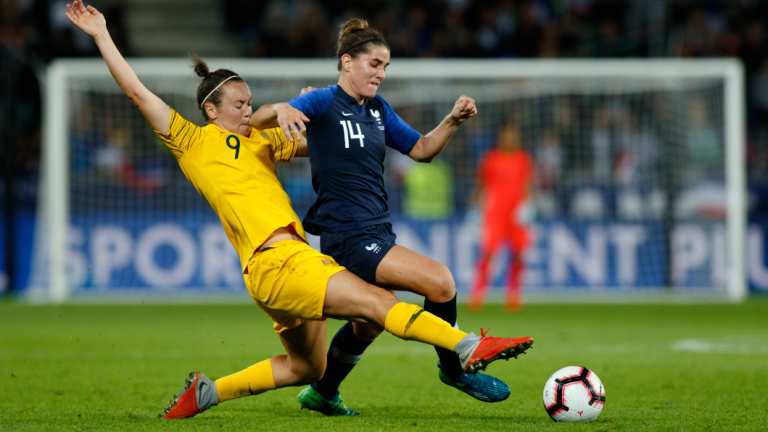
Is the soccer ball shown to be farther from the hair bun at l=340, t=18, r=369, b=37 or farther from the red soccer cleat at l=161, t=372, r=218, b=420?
the hair bun at l=340, t=18, r=369, b=37

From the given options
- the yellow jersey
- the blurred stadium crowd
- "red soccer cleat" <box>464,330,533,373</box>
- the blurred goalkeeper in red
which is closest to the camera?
"red soccer cleat" <box>464,330,533,373</box>

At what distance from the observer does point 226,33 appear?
22109 mm

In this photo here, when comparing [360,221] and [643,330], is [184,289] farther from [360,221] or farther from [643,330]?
[360,221]

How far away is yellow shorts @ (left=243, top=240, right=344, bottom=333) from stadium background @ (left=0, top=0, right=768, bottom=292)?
10469 mm

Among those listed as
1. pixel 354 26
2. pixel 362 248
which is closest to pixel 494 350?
pixel 362 248

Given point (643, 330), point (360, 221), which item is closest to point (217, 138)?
point (360, 221)

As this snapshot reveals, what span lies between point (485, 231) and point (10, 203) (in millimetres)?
6274

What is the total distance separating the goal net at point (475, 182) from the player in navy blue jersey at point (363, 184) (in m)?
9.73

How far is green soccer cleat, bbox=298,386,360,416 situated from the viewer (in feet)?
22.1

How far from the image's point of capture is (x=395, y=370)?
9172 mm

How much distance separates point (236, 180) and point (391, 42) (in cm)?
1432

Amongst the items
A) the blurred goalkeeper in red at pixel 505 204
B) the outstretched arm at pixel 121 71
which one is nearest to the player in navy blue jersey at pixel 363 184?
the outstretched arm at pixel 121 71

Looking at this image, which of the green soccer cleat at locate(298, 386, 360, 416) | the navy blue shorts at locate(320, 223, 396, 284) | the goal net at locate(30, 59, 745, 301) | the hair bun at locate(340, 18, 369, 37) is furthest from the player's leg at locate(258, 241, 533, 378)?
the goal net at locate(30, 59, 745, 301)

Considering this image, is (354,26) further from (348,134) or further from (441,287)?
(441,287)
